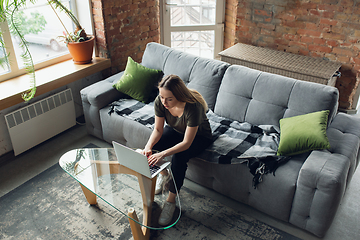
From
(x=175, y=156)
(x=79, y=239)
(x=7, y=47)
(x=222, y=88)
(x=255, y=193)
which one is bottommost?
(x=79, y=239)

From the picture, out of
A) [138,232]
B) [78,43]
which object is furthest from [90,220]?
[78,43]

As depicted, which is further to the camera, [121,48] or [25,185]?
[121,48]

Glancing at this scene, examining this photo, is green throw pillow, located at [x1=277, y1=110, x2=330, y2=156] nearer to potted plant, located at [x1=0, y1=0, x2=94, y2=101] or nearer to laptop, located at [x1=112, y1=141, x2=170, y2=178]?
laptop, located at [x1=112, y1=141, x2=170, y2=178]

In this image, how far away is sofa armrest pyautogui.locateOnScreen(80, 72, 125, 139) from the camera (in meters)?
2.97

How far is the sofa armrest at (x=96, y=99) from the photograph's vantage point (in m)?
2.97

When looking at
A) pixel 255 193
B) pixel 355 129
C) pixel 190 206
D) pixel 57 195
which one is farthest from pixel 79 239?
pixel 355 129

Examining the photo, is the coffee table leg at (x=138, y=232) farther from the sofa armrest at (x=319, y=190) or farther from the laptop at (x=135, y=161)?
the sofa armrest at (x=319, y=190)

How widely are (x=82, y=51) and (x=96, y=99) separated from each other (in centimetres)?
67

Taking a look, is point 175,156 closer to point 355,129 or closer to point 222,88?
point 222,88

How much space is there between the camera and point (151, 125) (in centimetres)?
265

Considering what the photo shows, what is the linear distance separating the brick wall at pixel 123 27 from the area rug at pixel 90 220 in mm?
1676

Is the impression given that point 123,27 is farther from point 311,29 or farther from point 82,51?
point 311,29

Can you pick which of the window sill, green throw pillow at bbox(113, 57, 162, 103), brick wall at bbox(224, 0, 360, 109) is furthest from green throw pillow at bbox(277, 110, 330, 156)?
the window sill

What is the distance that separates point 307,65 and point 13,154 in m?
3.10
